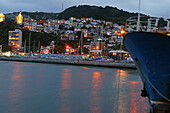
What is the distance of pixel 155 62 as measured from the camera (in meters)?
7.68

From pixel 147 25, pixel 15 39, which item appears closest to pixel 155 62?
pixel 147 25

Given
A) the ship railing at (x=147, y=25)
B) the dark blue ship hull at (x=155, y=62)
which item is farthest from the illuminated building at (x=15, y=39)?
the dark blue ship hull at (x=155, y=62)

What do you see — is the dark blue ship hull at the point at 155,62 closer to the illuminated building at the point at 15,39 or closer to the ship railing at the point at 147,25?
the ship railing at the point at 147,25

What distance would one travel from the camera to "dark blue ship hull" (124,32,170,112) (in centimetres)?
738

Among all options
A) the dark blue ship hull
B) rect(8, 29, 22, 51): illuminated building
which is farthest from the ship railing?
rect(8, 29, 22, 51): illuminated building

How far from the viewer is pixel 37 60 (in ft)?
187

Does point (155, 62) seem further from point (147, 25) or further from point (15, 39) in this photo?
point (15, 39)

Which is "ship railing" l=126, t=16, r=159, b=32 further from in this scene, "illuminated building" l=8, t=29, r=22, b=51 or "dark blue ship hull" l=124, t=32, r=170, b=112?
"illuminated building" l=8, t=29, r=22, b=51

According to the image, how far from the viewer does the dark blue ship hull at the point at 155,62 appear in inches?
290

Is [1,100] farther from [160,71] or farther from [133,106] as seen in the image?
[160,71]

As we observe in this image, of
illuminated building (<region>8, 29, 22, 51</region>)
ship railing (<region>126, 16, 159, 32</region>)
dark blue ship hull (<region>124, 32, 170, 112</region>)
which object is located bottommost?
dark blue ship hull (<region>124, 32, 170, 112</region>)

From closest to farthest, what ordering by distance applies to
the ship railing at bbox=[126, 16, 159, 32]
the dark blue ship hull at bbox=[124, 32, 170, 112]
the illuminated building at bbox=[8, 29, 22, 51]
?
the dark blue ship hull at bbox=[124, 32, 170, 112], the ship railing at bbox=[126, 16, 159, 32], the illuminated building at bbox=[8, 29, 22, 51]

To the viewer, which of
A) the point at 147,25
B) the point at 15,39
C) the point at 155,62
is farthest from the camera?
the point at 15,39

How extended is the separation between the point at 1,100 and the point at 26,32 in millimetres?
119812
